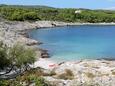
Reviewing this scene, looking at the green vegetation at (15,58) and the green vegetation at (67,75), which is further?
the green vegetation at (15,58)

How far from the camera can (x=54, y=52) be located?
95.2 m

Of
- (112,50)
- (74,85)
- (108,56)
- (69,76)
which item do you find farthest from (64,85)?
(112,50)

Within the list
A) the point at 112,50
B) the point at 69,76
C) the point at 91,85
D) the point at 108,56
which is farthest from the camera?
the point at 112,50

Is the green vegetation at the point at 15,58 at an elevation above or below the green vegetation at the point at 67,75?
above

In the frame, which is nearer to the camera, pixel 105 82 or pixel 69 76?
pixel 105 82

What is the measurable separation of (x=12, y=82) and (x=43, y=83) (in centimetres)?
376

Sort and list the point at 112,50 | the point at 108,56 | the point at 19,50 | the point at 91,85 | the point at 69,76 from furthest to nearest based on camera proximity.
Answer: the point at 112,50 < the point at 108,56 < the point at 19,50 < the point at 69,76 < the point at 91,85

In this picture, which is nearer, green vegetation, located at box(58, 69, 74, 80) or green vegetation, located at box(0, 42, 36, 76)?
green vegetation, located at box(58, 69, 74, 80)

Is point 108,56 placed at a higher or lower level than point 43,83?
lower

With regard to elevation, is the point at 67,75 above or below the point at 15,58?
below

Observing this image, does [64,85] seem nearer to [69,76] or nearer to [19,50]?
[69,76]

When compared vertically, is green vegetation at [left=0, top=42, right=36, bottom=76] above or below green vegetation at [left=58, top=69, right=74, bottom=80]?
above

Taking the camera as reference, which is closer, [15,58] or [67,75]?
[67,75]

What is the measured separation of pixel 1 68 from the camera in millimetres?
48594
